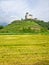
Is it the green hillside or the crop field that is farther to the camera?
the green hillside

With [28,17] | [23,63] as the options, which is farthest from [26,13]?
[23,63]

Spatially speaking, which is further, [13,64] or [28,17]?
[28,17]

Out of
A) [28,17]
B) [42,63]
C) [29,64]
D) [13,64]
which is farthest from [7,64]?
[28,17]

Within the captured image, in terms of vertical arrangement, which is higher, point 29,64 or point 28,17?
point 28,17

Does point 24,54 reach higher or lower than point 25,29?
lower

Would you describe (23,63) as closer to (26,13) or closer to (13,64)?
(13,64)

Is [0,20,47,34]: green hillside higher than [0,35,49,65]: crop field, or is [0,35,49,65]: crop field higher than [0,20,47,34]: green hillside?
[0,20,47,34]: green hillside

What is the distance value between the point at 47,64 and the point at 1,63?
2.90m

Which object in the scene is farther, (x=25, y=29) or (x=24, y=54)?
(x=25, y=29)

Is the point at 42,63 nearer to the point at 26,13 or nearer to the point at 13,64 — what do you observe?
the point at 13,64

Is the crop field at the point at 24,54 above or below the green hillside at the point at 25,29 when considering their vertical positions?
below

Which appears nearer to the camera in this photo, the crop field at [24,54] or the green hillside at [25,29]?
the crop field at [24,54]

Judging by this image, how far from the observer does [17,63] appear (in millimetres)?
12070

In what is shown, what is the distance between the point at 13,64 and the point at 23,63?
726mm
